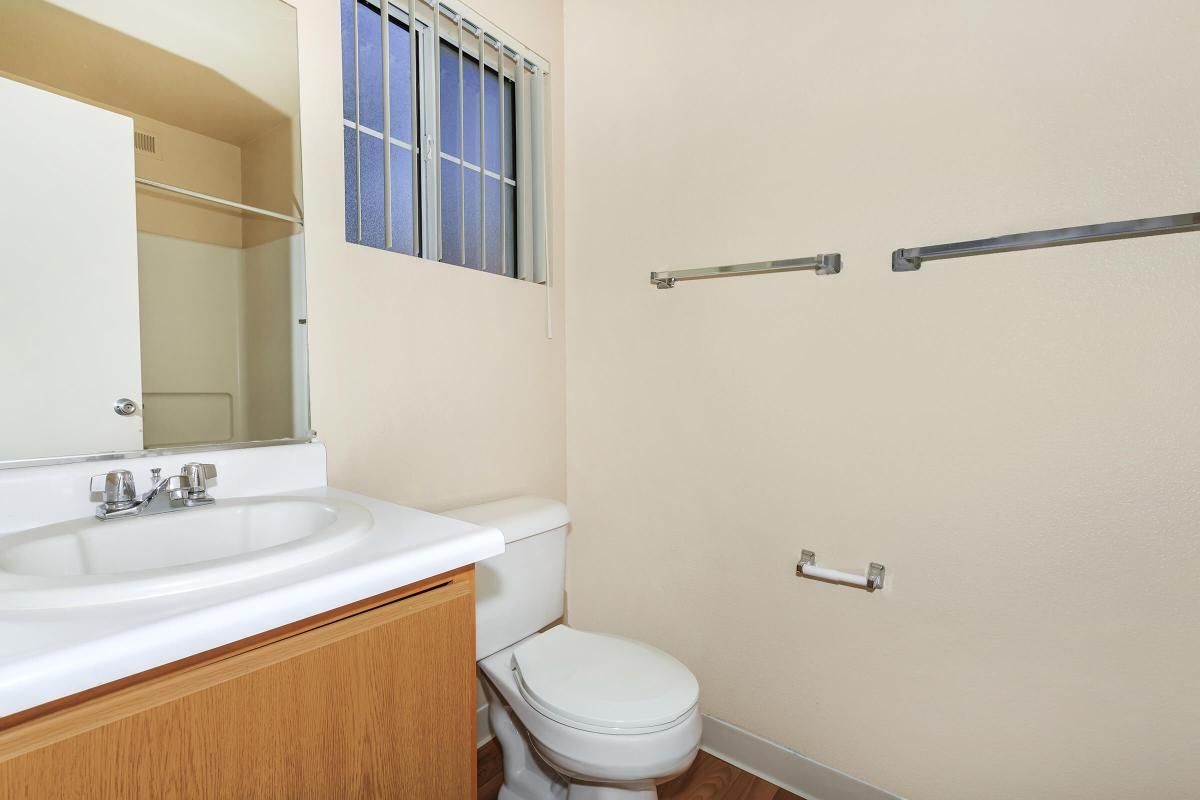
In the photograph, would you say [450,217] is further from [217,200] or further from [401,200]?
[217,200]

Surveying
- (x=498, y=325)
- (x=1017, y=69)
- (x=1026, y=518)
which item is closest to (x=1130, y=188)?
(x=1017, y=69)

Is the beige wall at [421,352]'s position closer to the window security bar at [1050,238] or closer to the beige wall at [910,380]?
the beige wall at [910,380]

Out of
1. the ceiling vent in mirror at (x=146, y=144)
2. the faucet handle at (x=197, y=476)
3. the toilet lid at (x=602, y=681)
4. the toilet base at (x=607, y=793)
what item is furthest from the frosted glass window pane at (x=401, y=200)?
the toilet base at (x=607, y=793)

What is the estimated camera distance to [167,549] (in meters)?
0.91

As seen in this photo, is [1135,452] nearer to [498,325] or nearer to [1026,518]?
[1026,518]

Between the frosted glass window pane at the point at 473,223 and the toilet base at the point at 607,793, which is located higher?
the frosted glass window pane at the point at 473,223

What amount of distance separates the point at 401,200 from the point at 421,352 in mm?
381

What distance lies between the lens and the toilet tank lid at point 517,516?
1362 millimetres

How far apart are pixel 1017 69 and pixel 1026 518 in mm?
898

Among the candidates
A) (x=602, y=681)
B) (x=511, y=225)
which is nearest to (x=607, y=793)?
(x=602, y=681)

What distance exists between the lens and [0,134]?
849 millimetres

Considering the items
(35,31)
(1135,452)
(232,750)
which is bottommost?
(232,750)

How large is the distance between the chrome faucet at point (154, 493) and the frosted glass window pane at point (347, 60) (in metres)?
0.83

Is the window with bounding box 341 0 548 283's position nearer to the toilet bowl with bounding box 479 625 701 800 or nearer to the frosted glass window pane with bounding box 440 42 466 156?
the frosted glass window pane with bounding box 440 42 466 156
